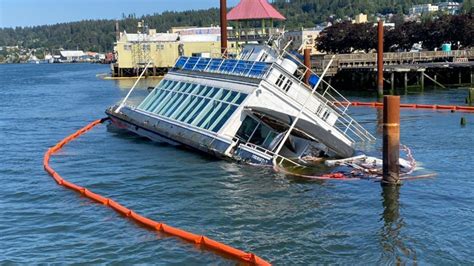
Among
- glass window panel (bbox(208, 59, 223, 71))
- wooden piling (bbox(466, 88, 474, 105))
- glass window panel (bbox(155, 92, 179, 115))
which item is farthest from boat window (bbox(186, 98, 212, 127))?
wooden piling (bbox(466, 88, 474, 105))

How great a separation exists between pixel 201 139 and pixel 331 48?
7750cm

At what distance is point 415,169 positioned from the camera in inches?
977

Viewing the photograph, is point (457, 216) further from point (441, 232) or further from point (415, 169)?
point (415, 169)

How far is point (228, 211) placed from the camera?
1989 centimetres

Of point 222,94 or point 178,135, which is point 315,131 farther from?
point 178,135

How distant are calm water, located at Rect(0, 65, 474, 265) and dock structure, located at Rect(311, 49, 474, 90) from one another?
118 feet

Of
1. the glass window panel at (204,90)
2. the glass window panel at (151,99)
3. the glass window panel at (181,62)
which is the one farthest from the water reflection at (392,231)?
the glass window panel at (181,62)

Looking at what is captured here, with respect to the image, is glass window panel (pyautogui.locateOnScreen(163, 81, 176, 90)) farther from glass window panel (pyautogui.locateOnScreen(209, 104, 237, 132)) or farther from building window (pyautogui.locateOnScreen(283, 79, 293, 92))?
building window (pyautogui.locateOnScreen(283, 79, 293, 92))

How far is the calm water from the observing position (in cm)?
1636

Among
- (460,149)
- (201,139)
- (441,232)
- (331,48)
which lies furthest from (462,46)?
(441,232)

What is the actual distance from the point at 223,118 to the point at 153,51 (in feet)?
325

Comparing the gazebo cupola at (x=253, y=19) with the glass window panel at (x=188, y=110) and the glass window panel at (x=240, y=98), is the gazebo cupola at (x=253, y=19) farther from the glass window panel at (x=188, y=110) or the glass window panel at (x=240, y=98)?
the glass window panel at (x=240, y=98)

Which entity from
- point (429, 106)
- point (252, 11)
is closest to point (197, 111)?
point (429, 106)

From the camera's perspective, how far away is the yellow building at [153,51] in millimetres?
121000
